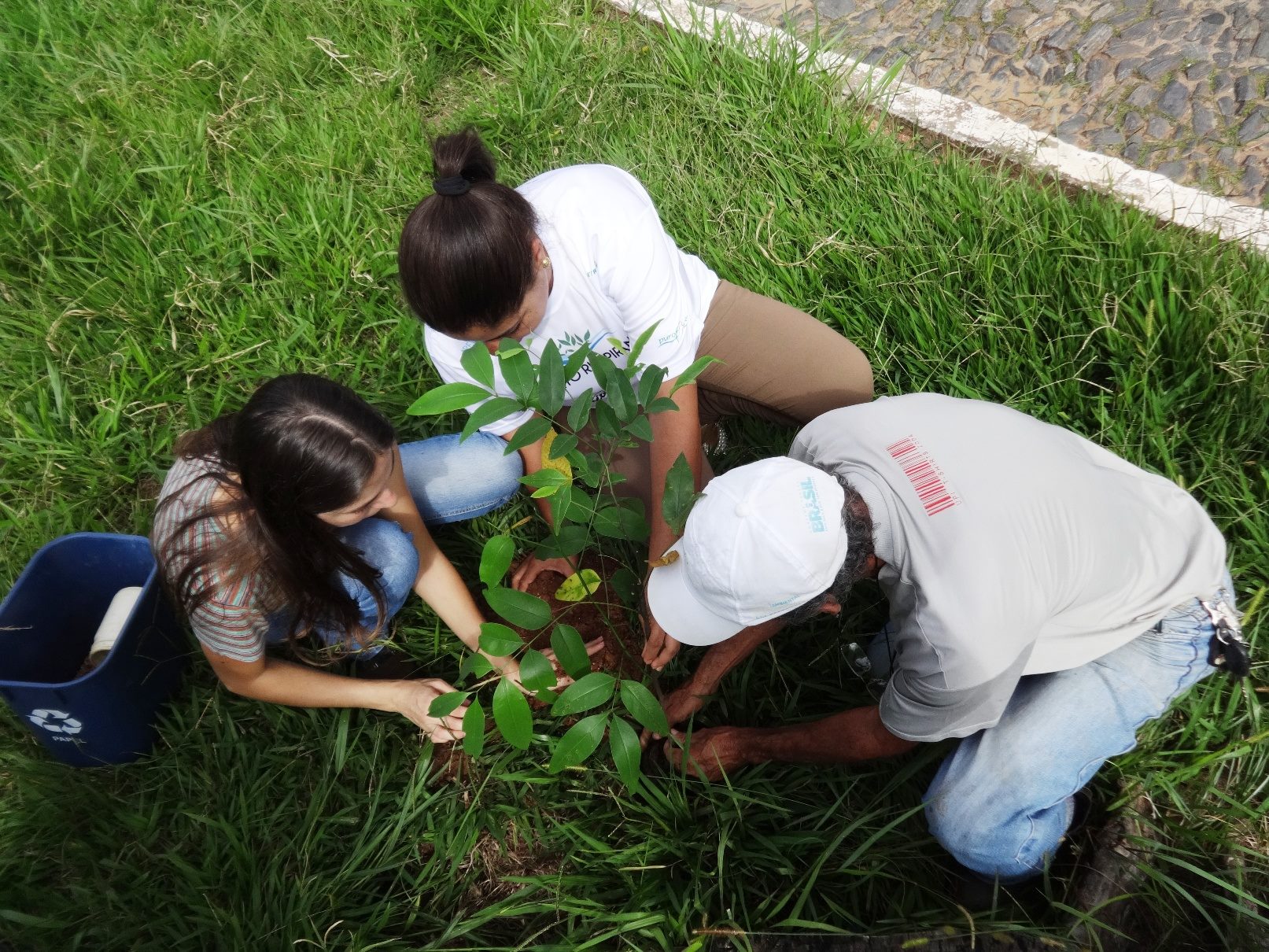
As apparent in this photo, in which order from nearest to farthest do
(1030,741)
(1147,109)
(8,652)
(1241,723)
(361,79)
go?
(1030,741) → (1241,723) → (8,652) → (1147,109) → (361,79)

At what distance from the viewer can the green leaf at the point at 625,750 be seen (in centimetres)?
117

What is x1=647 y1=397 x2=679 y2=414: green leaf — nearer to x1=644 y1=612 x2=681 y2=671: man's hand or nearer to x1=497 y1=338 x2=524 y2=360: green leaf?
x1=497 y1=338 x2=524 y2=360: green leaf

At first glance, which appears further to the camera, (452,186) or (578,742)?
(452,186)

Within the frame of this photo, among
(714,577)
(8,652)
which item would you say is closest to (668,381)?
(714,577)

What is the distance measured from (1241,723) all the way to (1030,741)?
1.90 feet

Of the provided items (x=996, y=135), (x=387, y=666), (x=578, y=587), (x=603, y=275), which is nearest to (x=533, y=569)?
(x=387, y=666)

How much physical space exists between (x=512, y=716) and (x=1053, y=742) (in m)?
1.03

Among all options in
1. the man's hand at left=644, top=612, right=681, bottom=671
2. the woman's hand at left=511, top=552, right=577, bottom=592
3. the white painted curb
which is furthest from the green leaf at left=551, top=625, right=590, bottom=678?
the white painted curb

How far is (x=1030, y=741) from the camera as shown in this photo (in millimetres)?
1465

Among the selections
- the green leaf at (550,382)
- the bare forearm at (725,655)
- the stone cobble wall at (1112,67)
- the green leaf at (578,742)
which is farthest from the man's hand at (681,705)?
the stone cobble wall at (1112,67)

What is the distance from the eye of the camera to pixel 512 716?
1124 mm

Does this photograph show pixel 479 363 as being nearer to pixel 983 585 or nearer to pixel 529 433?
pixel 529 433

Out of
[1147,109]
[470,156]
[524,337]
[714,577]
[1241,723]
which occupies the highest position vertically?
[470,156]

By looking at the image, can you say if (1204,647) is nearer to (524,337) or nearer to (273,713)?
(524,337)
